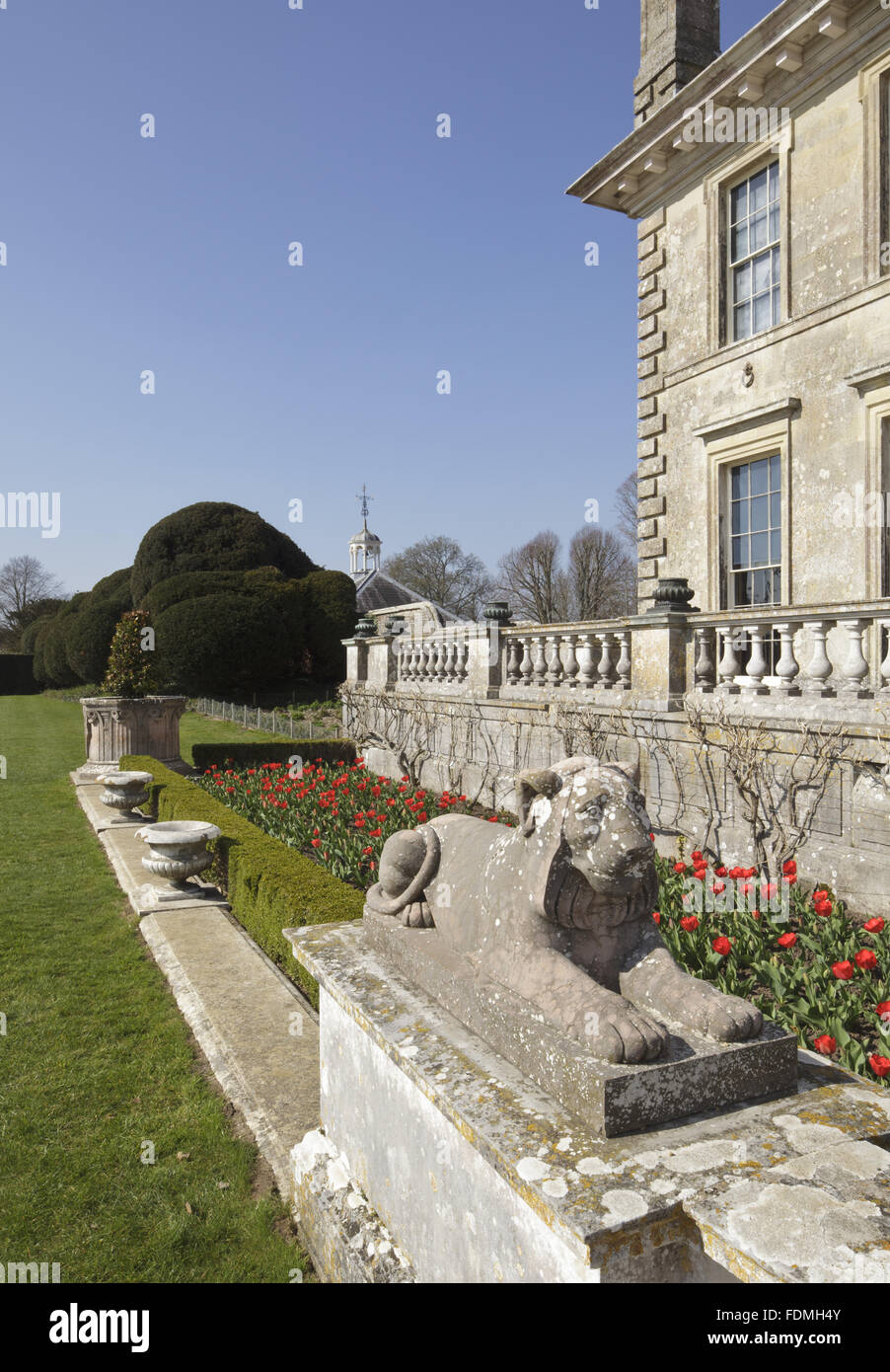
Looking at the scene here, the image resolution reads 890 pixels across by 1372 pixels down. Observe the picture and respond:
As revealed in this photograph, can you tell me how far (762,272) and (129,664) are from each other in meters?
12.5

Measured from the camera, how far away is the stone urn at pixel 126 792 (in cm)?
1218

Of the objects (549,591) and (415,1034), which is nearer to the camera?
(415,1034)

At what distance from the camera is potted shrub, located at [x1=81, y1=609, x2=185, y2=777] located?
52.4 feet

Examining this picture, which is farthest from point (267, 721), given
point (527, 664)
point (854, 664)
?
point (854, 664)

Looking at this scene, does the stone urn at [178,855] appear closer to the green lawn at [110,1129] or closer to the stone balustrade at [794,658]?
the green lawn at [110,1129]

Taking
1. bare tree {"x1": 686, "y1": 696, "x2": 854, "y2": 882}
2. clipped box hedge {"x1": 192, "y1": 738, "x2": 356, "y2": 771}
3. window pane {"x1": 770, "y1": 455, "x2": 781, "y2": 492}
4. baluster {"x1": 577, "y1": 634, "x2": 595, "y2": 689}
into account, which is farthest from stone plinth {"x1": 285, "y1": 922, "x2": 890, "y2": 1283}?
clipped box hedge {"x1": 192, "y1": 738, "x2": 356, "y2": 771}

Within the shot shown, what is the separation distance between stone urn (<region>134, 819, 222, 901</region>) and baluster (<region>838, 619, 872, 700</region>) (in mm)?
5856

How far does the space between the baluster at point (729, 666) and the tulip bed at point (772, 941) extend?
63.9 inches

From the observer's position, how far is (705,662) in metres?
7.99

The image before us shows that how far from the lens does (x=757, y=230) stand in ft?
35.4

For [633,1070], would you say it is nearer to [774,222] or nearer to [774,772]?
[774,772]

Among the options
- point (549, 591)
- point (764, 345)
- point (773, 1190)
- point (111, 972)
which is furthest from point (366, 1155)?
point (549, 591)

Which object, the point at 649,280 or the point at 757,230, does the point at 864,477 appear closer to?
the point at 757,230

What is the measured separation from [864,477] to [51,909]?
383 inches
